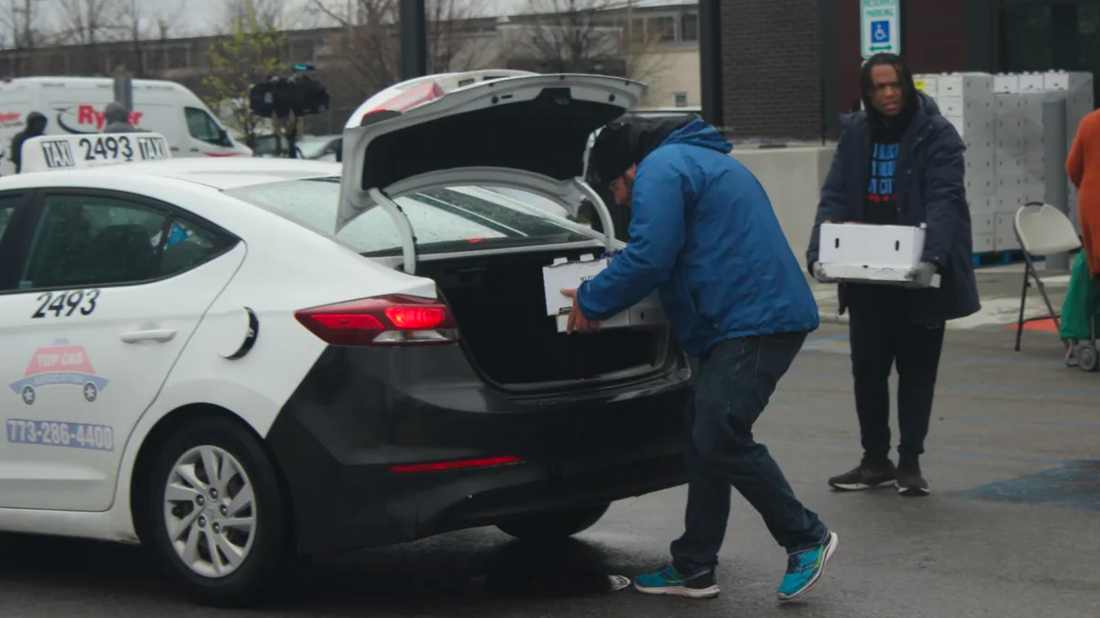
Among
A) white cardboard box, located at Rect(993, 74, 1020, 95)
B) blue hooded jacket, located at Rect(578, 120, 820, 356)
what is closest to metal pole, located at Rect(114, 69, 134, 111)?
white cardboard box, located at Rect(993, 74, 1020, 95)

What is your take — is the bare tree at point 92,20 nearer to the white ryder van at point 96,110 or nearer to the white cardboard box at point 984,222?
the white ryder van at point 96,110

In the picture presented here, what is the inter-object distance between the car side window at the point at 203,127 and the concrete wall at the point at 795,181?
1392 cm

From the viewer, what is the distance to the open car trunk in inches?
229

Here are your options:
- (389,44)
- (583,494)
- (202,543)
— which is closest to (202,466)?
(202,543)

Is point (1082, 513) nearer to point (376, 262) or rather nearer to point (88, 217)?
point (376, 262)

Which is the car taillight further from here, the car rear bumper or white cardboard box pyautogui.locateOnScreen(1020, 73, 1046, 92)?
white cardboard box pyautogui.locateOnScreen(1020, 73, 1046, 92)

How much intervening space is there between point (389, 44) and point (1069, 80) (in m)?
25.4

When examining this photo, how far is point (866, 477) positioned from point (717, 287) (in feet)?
7.53

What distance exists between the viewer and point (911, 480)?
7.19 meters

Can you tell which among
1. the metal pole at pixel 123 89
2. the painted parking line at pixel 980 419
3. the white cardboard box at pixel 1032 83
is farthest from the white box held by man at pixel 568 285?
the metal pole at pixel 123 89

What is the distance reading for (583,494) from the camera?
5.54 metres

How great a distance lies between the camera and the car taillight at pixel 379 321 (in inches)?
207

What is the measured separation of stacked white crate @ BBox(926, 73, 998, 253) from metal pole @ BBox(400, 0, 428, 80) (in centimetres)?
540

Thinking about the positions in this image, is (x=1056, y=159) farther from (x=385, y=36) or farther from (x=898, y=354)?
(x=385, y=36)
